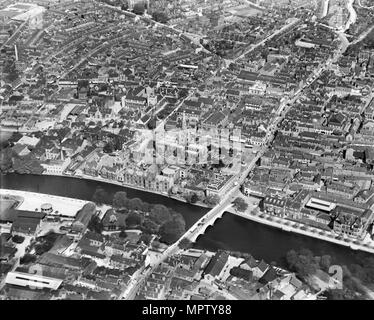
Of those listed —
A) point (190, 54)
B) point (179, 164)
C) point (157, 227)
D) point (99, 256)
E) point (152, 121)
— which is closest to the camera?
point (99, 256)

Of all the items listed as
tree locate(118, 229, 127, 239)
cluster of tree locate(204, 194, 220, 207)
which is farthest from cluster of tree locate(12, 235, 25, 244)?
cluster of tree locate(204, 194, 220, 207)

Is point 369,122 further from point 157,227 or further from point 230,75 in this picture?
point 157,227

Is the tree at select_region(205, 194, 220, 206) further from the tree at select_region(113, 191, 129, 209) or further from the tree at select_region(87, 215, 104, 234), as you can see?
the tree at select_region(87, 215, 104, 234)

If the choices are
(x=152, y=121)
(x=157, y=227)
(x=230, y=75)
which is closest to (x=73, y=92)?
(x=152, y=121)

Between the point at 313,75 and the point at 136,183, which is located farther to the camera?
the point at 313,75

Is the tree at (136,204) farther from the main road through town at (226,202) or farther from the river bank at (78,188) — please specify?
the main road through town at (226,202)

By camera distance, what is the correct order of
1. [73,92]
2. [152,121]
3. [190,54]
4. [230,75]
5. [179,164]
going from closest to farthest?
[179,164] → [152,121] → [73,92] → [230,75] → [190,54]
